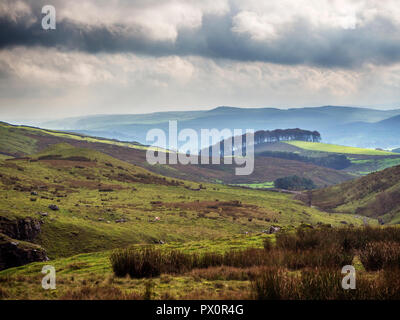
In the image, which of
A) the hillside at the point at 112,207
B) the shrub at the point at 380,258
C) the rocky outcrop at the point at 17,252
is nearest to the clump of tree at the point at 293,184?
the hillside at the point at 112,207

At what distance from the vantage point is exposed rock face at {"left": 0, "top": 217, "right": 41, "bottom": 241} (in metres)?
36.2

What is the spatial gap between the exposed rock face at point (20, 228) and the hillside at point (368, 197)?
3328 inches

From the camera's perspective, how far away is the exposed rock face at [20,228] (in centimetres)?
3622

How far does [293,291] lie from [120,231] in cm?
3970

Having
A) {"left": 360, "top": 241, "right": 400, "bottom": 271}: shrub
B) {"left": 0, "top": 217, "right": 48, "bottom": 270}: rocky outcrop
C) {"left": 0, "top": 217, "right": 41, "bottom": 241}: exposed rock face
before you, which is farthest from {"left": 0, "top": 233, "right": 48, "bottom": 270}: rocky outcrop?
{"left": 360, "top": 241, "right": 400, "bottom": 271}: shrub

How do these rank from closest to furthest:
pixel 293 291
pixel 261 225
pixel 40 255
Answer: pixel 293 291, pixel 40 255, pixel 261 225

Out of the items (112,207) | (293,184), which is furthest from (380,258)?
(293,184)

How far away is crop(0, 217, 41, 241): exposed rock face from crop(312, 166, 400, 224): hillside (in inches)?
3328

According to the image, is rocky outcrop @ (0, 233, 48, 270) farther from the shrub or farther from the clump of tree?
the clump of tree

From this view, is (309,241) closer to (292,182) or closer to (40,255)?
(40,255)

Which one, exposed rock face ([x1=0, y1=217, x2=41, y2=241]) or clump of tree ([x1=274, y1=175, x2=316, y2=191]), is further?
clump of tree ([x1=274, y1=175, x2=316, y2=191])
